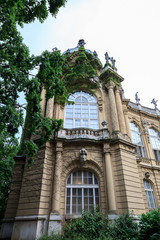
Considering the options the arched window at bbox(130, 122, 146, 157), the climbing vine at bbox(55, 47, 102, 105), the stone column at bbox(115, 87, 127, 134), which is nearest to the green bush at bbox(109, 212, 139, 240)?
the stone column at bbox(115, 87, 127, 134)

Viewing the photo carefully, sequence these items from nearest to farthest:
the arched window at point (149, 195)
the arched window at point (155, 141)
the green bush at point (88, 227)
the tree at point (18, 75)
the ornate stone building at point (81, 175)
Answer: the tree at point (18, 75), the green bush at point (88, 227), the ornate stone building at point (81, 175), the arched window at point (149, 195), the arched window at point (155, 141)

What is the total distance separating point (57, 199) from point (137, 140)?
36.9ft

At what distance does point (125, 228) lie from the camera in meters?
8.38

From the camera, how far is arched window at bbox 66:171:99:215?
10.5 meters

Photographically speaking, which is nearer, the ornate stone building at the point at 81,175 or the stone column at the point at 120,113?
the ornate stone building at the point at 81,175

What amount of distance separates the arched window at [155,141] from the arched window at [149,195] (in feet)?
12.3

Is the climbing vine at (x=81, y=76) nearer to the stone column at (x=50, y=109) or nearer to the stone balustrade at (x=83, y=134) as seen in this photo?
the stone column at (x=50, y=109)

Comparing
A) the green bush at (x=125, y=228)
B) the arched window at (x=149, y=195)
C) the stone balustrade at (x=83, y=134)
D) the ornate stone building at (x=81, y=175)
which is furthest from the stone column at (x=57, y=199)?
the arched window at (x=149, y=195)

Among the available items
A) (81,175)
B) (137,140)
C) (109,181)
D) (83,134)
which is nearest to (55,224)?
(81,175)

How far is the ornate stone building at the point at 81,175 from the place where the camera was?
32.1 ft

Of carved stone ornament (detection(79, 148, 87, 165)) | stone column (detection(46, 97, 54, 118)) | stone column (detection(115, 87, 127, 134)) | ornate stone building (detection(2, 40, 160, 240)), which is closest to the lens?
ornate stone building (detection(2, 40, 160, 240))

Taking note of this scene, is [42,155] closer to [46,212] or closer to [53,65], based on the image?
[46,212]

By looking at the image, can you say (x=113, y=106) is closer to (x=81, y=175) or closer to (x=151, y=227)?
(x=81, y=175)

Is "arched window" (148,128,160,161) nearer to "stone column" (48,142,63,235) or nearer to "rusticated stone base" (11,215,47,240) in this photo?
"stone column" (48,142,63,235)
